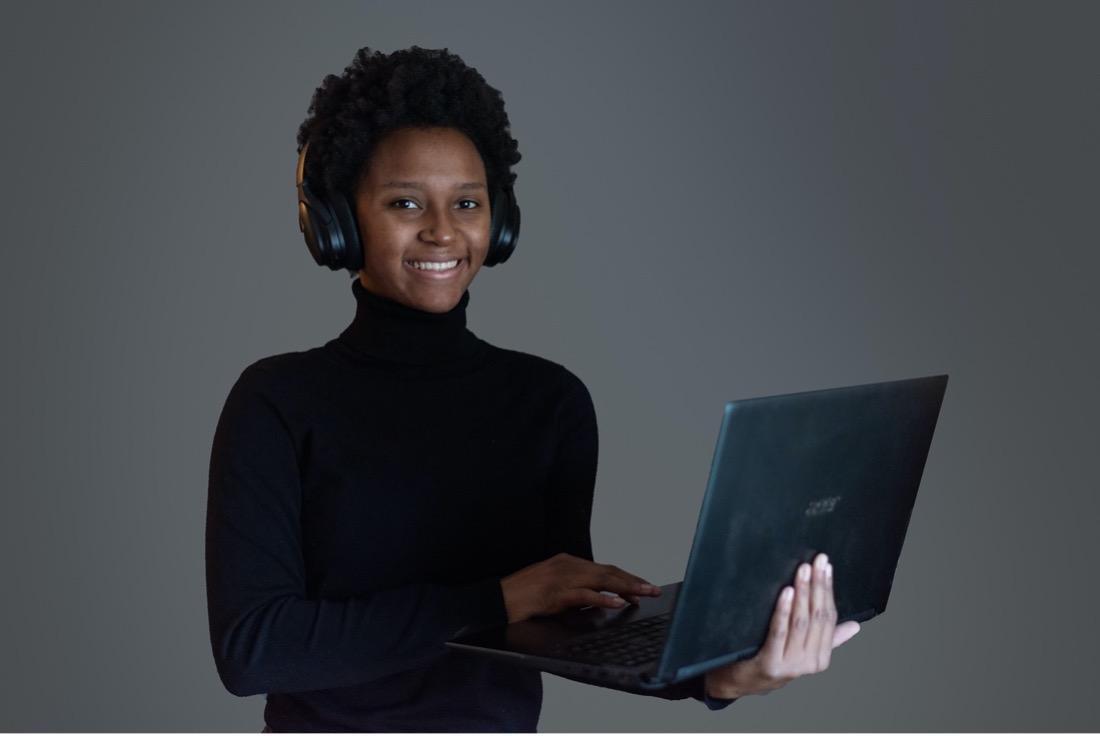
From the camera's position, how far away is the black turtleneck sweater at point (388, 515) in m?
1.66

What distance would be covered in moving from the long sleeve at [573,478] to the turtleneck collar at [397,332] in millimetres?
203

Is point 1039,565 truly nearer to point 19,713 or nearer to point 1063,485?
point 1063,485

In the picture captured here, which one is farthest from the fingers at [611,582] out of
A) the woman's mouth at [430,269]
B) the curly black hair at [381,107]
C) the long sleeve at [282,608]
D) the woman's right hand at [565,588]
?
the curly black hair at [381,107]

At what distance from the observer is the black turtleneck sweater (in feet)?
5.43

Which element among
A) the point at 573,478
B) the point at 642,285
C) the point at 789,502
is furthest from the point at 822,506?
the point at 642,285

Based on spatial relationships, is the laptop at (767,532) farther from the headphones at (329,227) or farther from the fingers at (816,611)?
the headphones at (329,227)

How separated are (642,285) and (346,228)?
1.48 meters

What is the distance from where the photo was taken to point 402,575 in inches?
72.5

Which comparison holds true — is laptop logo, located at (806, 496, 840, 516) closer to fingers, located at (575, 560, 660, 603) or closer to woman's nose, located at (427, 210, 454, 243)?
fingers, located at (575, 560, 660, 603)

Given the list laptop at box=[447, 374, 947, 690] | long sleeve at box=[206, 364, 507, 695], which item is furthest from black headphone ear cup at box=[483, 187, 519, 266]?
laptop at box=[447, 374, 947, 690]

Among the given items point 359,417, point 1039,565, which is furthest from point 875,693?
point 359,417

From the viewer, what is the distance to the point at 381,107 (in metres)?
1.87

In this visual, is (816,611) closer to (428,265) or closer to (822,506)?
(822,506)

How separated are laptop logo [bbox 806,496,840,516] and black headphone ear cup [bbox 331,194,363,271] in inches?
29.8
